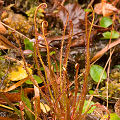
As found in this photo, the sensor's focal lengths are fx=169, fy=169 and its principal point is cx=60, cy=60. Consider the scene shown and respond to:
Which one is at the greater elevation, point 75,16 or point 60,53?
point 75,16

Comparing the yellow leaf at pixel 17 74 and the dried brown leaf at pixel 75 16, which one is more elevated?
the dried brown leaf at pixel 75 16

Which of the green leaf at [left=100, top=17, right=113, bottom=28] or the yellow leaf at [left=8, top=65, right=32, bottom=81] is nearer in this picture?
the yellow leaf at [left=8, top=65, right=32, bottom=81]

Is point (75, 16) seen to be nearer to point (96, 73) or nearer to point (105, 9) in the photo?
point (105, 9)

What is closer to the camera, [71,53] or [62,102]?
[62,102]

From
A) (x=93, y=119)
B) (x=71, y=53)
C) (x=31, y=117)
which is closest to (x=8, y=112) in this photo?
(x=31, y=117)

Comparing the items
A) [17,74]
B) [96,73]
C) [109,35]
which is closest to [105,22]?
[109,35]

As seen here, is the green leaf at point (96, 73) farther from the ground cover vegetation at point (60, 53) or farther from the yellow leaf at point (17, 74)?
the yellow leaf at point (17, 74)

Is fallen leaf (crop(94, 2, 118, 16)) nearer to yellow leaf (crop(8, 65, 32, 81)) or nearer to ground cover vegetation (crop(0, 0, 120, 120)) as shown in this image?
ground cover vegetation (crop(0, 0, 120, 120))

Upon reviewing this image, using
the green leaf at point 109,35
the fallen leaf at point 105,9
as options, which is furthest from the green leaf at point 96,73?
the fallen leaf at point 105,9

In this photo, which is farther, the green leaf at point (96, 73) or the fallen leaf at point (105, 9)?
the fallen leaf at point (105, 9)

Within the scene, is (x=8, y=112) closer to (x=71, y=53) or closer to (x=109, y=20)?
(x=71, y=53)

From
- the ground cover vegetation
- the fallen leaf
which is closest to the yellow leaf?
the ground cover vegetation
